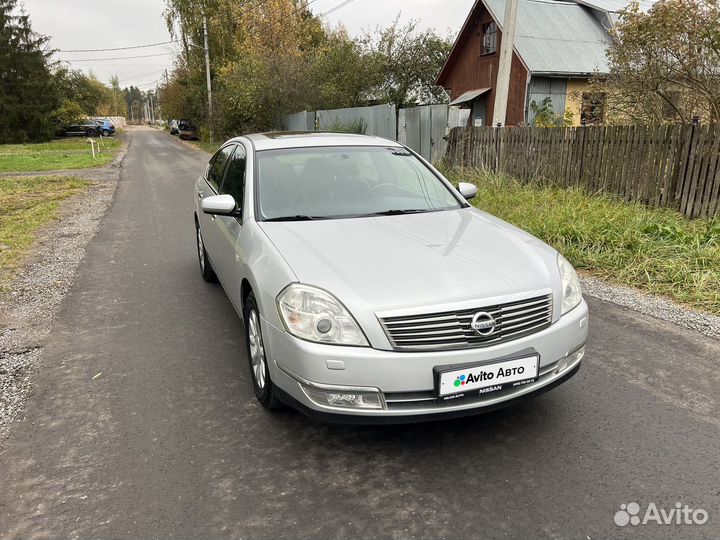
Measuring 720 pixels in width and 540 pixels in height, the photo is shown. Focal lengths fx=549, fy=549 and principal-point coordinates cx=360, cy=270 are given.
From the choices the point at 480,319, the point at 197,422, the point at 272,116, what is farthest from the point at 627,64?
the point at 272,116

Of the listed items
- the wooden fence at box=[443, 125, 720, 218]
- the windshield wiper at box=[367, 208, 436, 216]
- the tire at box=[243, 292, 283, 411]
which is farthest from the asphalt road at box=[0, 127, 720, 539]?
the wooden fence at box=[443, 125, 720, 218]

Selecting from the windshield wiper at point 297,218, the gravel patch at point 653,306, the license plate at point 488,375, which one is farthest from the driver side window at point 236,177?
the gravel patch at point 653,306

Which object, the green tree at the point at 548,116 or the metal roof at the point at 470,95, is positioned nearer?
the green tree at the point at 548,116

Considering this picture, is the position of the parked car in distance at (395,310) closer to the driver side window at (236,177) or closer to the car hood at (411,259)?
the car hood at (411,259)

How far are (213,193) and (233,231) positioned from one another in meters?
1.40

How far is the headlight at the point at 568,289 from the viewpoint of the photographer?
9.70 ft

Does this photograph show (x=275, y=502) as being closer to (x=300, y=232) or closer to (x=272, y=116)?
(x=300, y=232)

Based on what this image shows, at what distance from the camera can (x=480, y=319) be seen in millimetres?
2564

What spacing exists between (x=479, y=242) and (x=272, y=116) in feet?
80.0

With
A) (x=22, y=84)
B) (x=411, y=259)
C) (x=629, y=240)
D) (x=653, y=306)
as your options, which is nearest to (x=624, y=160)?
(x=629, y=240)

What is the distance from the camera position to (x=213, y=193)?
16.6 ft

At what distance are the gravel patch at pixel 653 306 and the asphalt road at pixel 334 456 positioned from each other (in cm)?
31

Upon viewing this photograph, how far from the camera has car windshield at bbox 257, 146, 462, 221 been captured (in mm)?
3758

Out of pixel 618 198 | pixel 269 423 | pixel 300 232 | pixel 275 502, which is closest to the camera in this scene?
pixel 275 502
